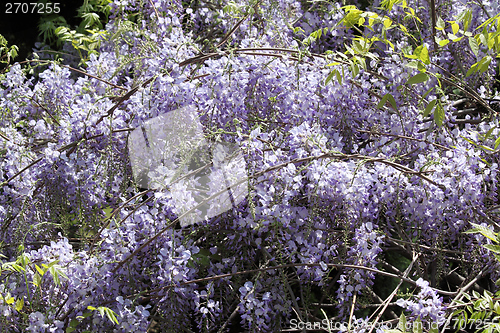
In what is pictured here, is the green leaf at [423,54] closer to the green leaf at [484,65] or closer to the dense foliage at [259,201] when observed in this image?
the dense foliage at [259,201]

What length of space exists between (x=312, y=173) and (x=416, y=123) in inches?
30.8

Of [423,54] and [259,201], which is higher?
[423,54]

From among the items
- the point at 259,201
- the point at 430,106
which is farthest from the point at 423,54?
the point at 259,201

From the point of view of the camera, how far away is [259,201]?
1951 millimetres

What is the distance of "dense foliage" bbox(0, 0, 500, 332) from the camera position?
191 centimetres

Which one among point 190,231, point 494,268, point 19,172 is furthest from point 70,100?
point 494,268

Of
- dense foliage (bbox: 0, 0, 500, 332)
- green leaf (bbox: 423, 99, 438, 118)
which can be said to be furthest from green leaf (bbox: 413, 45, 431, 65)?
green leaf (bbox: 423, 99, 438, 118)

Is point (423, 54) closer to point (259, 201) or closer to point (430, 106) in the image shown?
point (430, 106)

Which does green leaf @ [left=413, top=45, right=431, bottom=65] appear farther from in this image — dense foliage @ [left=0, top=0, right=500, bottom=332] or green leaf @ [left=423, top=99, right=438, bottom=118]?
green leaf @ [left=423, top=99, right=438, bottom=118]

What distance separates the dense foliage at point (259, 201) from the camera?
191 cm

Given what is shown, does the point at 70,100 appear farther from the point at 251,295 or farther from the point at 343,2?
the point at 343,2

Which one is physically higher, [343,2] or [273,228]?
[343,2]

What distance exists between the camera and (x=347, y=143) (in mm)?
2432

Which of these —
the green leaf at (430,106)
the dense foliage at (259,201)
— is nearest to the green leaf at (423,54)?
the dense foliage at (259,201)
